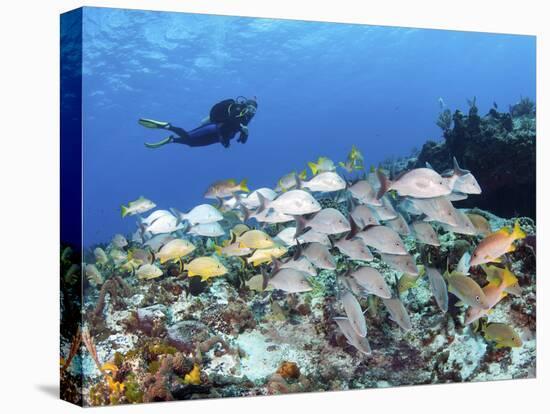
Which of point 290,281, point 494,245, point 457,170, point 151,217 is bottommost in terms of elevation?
point 290,281

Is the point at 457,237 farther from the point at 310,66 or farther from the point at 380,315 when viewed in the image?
the point at 310,66

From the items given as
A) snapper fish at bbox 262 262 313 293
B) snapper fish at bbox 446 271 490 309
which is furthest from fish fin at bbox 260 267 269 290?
snapper fish at bbox 446 271 490 309

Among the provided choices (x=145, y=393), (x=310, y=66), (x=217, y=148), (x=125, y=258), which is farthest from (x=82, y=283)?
(x=310, y=66)

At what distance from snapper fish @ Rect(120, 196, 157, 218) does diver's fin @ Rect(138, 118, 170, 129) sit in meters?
0.65

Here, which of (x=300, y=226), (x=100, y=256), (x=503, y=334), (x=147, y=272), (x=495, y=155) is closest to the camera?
(x=100, y=256)

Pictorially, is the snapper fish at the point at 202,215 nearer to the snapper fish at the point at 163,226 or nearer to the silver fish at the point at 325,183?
the snapper fish at the point at 163,226

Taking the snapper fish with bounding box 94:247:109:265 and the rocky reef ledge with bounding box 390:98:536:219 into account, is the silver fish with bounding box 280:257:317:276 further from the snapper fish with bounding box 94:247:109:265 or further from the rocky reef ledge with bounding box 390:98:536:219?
the snapper fish with bounding box 94:247:109:265

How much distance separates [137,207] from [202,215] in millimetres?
612

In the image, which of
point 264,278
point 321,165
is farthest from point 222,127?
point 264,278

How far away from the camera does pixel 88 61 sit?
710 cm

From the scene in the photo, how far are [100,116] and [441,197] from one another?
10.6 feet

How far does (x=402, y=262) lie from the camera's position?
787 cm

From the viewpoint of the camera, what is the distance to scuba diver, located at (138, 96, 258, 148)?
752 centimetres

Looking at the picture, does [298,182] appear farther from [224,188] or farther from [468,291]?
[468,291]
